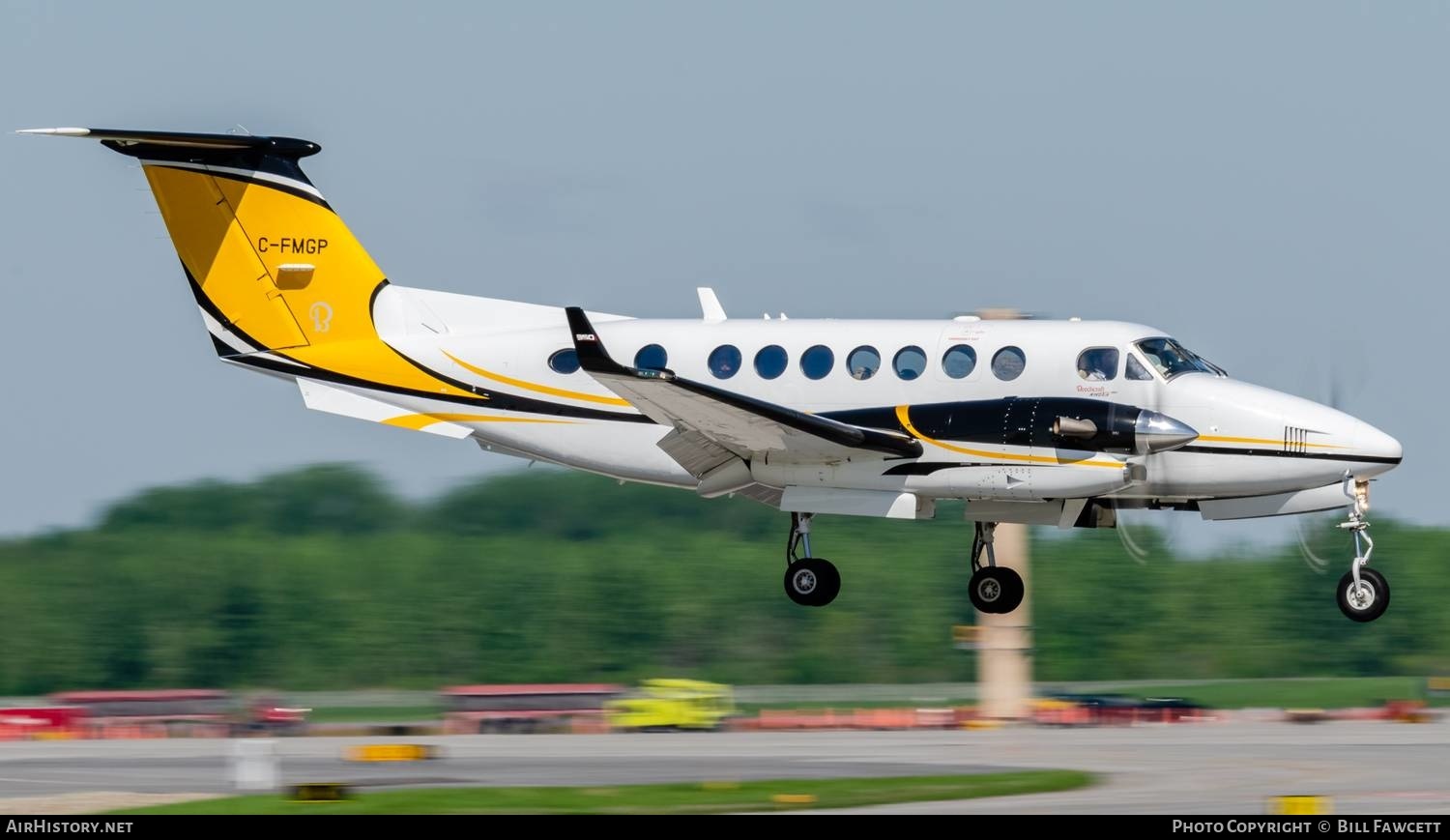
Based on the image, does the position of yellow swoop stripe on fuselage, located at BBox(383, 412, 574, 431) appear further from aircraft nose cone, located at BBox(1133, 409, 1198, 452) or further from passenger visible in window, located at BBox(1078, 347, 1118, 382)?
aircraft nose cone, located at BBox(1133, 409, 1198, 452)

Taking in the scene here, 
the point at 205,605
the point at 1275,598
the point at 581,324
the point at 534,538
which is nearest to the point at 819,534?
the point at 534,538

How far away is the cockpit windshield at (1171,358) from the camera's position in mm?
20938

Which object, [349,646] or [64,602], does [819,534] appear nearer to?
[349,646]

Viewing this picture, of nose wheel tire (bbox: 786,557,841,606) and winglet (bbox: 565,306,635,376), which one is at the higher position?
winglet (bbox: 565,306,635,376)

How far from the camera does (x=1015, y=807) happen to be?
2314cm

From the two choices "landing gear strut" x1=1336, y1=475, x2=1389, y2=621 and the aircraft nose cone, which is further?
"landing gear strut" x1=1336, y1=475, x2=1389, y2=621

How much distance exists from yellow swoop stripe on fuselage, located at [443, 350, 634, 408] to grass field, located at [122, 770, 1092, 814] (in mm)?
4796

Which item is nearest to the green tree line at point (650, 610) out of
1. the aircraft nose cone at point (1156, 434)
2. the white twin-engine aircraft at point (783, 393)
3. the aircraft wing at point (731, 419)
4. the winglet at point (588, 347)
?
the white twin-engine aircraft at point (783, 393)

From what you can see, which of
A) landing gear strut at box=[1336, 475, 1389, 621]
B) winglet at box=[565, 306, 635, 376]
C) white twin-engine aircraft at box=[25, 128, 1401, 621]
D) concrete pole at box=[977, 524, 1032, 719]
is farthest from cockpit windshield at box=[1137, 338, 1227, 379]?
concrete pole at box=[977, 524, 1032, 719]

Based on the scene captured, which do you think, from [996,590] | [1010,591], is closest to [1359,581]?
[1010,591]

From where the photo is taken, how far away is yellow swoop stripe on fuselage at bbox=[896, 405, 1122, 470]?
810 inches

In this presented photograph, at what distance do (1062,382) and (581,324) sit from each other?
5.26 meters

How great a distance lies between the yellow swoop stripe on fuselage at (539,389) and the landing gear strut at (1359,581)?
8.01 meters

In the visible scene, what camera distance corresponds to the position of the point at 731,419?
20.8 meters
